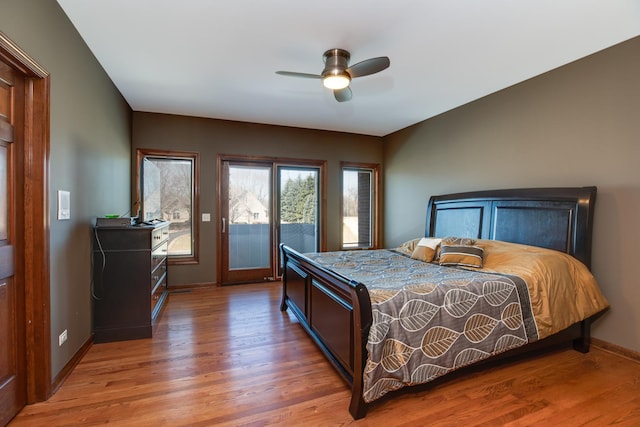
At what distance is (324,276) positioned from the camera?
2.41m

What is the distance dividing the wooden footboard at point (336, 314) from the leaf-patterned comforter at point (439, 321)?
0.22 feet

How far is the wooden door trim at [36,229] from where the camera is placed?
186 cm

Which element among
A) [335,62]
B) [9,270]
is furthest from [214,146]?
[9,270]

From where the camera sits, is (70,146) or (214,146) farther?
(214,146)

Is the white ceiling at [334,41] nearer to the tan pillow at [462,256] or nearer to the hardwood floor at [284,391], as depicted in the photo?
the tan pillow at [462,256]

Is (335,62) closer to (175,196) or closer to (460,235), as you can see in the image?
(460,235)

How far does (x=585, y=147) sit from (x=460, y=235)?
5.04ft

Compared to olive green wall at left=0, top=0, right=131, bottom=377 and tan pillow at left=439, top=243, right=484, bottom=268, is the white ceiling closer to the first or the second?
Answer: olive green wall at left=0, top=0, right=131, bottom=377

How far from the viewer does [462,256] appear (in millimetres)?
2852

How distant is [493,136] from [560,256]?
66.2 inches

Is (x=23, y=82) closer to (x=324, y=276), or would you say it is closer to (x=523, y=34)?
(x=324, y=276)

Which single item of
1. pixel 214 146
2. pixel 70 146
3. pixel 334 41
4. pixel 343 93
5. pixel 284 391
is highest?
pixel 334 41

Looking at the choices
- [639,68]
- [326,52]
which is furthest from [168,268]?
[639,68]

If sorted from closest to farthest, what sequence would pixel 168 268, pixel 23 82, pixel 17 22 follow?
pixel 17 22, pixel 23 82, pixel 168 268
